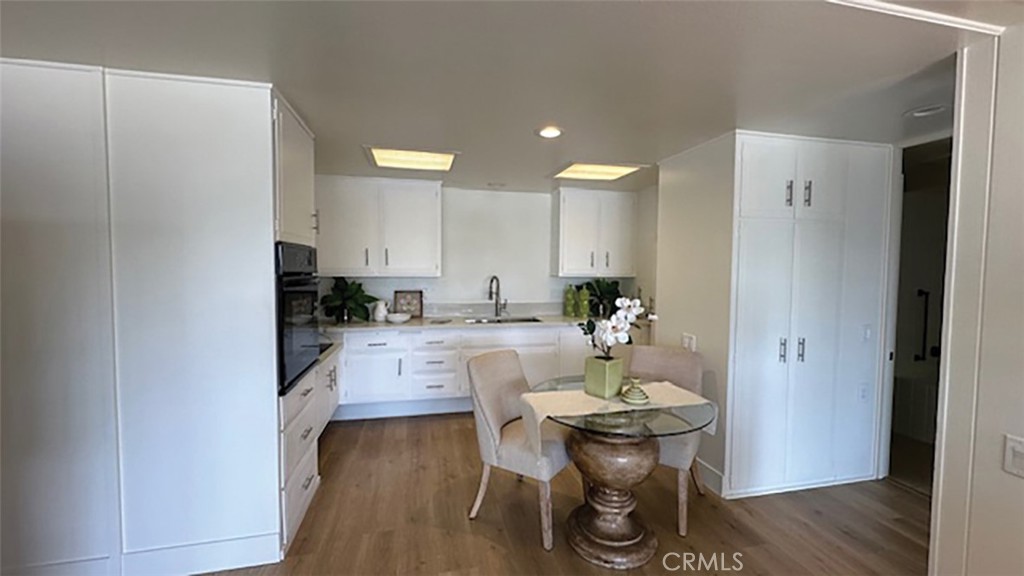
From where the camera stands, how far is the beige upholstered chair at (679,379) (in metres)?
2.47

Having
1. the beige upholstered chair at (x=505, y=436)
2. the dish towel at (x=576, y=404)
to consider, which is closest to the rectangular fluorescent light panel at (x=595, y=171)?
the beige upholstered chair at (x=505, y=436)

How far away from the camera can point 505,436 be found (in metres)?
2.60

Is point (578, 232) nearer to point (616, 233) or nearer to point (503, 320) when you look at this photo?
point (616, 233)

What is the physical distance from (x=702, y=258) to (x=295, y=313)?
250cm

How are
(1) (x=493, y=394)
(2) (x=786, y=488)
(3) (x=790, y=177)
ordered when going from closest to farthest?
(1) (x=493, y=394) → (3) (x=790, y=177) → (2) (x=786, y=488)

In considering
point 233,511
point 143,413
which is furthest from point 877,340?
point 143,413

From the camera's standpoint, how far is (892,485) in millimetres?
3043

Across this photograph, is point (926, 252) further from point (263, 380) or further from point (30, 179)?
point (30, 179)

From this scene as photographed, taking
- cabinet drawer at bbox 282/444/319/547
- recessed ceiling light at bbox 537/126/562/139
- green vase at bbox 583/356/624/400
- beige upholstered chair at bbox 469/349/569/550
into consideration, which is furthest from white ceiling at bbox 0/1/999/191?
cabinet drawer at bbox 282/444/319/547

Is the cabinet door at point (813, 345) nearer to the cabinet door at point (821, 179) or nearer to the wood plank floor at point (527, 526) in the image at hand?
the cabinet door at point (821, 179)

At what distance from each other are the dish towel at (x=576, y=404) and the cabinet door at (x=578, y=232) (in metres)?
2.37

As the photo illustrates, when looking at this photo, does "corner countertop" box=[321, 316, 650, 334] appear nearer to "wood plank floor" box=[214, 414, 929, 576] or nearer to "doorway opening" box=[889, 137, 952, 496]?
"wood plank floor" box=[214, 414, 929, 576]

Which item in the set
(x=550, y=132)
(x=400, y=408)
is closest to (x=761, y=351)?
(x=550, y=132)

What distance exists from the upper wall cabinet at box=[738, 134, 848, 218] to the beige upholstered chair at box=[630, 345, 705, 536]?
0.97 meters
